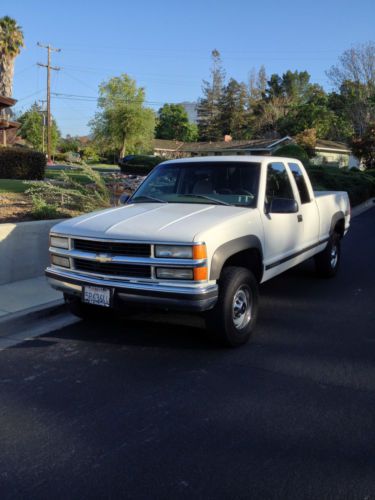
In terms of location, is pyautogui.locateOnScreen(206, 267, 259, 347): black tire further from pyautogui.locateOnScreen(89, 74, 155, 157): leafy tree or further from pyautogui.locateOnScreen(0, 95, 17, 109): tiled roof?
pyautogui.locateOnScreen(89, 74, 155, 157): leafy tree

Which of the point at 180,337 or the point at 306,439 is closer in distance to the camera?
the point at 306,439

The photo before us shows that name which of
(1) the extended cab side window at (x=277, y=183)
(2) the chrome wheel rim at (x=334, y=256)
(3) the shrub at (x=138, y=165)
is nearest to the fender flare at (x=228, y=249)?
(1) the extended cab side window at (x=277, y=183)

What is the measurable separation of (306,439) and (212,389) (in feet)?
3.15

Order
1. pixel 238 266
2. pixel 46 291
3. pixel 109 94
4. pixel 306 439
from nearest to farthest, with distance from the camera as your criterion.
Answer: pixel 306 439 → pixel 238 266 → pixel 46 291 → pixel 109 94

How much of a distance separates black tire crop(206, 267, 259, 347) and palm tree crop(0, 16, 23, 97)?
39.3m

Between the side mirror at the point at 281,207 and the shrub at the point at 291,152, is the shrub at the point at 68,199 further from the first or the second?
the shrub at the point at 291,152

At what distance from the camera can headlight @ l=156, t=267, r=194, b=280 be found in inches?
169

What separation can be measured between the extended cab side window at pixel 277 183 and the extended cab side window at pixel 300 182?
13.0 inches

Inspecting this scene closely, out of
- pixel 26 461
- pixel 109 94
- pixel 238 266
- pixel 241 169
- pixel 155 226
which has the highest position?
pixel 109 94

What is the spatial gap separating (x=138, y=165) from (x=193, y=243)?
32.9 meters

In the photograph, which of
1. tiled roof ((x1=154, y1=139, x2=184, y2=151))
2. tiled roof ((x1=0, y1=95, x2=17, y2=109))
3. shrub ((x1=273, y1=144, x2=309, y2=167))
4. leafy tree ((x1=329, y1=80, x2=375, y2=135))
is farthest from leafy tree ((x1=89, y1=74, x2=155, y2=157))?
tiled roof ((x1=0, y1=95, x2=17, y2=109))

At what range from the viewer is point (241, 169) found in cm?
568

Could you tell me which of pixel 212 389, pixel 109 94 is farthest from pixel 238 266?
pixel 109 94

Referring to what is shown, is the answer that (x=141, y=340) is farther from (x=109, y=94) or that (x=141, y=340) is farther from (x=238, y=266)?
(x=109, y=94)
